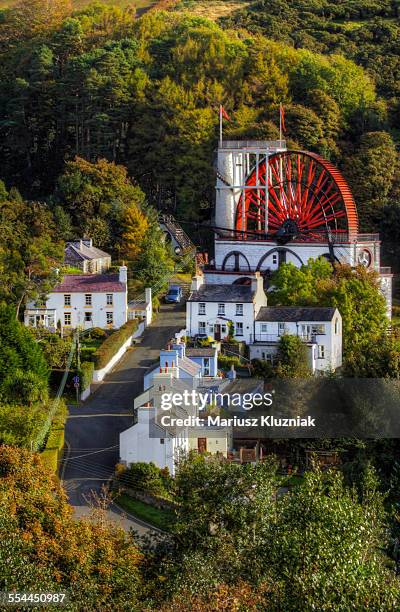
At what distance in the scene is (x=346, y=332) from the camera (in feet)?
193

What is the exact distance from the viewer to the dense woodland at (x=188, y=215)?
3691 cm

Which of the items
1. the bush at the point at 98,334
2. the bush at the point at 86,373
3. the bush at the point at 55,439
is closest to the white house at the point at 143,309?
the bush at the point at 98,334

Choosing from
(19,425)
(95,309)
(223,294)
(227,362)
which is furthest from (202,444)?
(95,309)

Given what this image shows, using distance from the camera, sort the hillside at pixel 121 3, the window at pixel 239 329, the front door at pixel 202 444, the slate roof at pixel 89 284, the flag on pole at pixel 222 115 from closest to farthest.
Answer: the front door at pixel 202 444 < the window at pixel 239 329 < the slate roof at pixel 89 284 < the flag on pole at pixel 222 115 < the hillside at pixel 121 3

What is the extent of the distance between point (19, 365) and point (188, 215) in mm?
25341

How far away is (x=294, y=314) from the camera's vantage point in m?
58.9

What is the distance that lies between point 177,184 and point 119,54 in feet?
35.5

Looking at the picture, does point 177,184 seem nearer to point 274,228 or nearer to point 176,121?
point 176,121

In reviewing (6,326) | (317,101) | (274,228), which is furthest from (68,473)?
(317,101)

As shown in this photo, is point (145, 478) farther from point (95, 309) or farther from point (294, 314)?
point (95, 309)

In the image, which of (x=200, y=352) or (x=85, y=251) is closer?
(x=200, y=352)

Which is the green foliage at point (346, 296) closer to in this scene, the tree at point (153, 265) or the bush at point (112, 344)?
the bush at point (112, 344)

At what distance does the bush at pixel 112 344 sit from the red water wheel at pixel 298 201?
10.1m

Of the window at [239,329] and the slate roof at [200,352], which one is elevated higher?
the window at [239,329]
